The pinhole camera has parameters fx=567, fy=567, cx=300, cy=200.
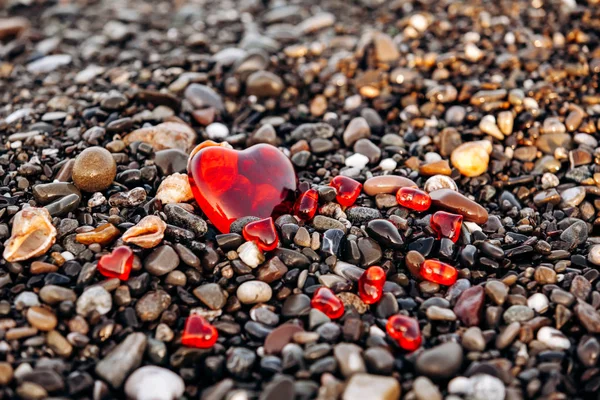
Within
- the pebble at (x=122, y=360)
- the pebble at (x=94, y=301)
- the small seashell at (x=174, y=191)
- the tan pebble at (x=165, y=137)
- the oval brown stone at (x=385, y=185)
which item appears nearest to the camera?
the pebble at (x=122, y=360)

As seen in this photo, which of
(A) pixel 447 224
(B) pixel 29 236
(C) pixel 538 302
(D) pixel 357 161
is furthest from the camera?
(D) pixel 357 161

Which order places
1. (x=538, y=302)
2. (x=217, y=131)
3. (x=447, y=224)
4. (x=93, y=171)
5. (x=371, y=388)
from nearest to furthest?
(x=371, y=388), (x=538, y=302), (x=447, y=224), (x=93, y=171), (x=217, y=131)

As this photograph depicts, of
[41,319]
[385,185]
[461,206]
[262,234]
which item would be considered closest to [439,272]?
[461,206]

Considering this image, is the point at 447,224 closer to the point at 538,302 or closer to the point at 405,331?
the point at 538,302

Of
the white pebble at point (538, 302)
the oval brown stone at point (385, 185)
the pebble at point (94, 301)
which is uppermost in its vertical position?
the oval brown stone at point (385, 185)

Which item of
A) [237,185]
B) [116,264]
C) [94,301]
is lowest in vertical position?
[94,301]

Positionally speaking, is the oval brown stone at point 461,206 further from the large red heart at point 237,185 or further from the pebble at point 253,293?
the pebble at point 253,293

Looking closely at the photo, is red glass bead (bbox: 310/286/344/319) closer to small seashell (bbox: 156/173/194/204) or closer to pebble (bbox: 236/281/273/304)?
pebble (bbox: 236/281/273/304)

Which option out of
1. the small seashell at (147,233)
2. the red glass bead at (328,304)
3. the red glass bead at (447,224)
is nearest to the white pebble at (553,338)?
the red glass bead at (447,224)
